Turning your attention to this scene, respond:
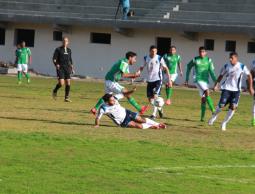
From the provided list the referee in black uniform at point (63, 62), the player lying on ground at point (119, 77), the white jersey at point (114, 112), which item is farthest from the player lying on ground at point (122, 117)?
the referee in black uniform at point (63, 62)

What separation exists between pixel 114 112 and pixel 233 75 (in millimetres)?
3043

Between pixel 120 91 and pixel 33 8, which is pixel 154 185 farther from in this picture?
pixel 33 8

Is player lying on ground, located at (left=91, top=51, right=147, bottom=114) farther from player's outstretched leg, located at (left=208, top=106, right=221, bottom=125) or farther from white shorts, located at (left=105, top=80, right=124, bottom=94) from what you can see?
player's outstretched leg, located at (left=208, top=106, right=221, bottom=125)

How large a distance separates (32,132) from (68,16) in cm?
3207

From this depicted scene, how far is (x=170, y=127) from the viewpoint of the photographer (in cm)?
2059

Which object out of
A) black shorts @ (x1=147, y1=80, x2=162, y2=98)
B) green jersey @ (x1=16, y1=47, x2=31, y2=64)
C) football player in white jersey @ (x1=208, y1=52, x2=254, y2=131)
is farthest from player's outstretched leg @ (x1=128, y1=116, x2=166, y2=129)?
green jersey @ (x1=16, y1=47, x2=31, y2=64)

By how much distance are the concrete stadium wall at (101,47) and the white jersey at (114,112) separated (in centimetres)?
2561

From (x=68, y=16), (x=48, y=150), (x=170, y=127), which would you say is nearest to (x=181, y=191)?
(x=48, y=150)

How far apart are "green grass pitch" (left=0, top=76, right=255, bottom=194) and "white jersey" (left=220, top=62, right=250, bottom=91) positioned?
1.05 m

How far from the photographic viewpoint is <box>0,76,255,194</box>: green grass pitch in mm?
12141

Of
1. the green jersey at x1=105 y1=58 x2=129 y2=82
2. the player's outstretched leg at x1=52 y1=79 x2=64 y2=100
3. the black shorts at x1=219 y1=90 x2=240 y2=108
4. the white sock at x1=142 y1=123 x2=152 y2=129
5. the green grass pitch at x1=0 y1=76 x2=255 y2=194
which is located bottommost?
the green grass pitch at x1=0 y1=76 x2=255 y2=194

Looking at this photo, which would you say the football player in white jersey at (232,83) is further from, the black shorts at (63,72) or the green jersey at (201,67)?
the black shorts at (63,72)

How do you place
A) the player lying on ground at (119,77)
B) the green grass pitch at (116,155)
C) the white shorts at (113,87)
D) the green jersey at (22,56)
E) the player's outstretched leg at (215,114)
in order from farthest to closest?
1. the green jersey at (22,56)
2. the white shorts at (113,87)
3. the player lying on ground at (119,77)
4. the player's outstretched leg at (215,114)
5. the green grass pitch at (116,155)

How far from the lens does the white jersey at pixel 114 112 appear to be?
1944 cm
